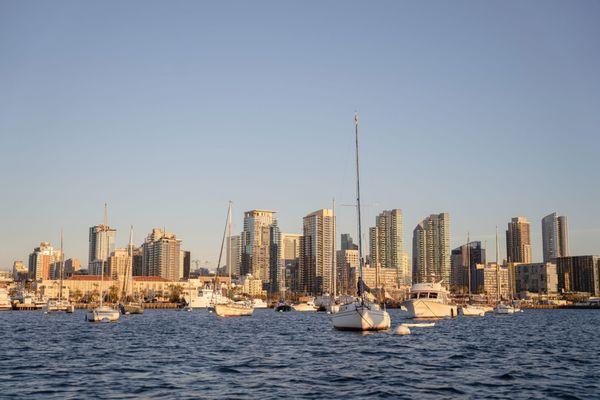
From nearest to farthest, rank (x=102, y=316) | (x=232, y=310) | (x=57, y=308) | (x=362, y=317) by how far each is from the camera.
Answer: (x=362, y=317) → (x=102, y=316) → (x=232, y=310) → (x=57, y=308)

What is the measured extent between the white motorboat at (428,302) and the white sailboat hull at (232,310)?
129 ft

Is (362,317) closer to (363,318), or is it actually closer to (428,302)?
(363,318)

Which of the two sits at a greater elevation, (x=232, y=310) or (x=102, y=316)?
(x=102, y=316)

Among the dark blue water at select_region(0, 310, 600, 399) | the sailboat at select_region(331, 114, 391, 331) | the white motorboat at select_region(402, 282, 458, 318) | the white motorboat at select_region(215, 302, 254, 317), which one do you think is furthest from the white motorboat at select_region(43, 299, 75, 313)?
the sailboat at select_region(331, 114, 391, 331)

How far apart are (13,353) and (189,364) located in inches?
674

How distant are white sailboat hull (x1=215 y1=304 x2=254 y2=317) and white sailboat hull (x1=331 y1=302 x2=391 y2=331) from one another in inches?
2851

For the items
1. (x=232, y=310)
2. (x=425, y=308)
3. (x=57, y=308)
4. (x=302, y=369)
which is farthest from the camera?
(x=57, y=308)

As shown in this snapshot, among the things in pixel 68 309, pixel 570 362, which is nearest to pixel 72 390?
pixel 570 362

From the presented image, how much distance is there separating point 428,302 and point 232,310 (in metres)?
44.0

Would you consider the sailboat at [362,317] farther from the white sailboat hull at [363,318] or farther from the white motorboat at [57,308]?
the white motorboat at [57,308]

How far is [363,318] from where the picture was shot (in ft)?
216

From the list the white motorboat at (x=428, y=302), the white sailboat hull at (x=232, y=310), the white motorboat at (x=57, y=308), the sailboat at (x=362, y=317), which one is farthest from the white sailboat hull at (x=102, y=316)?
the white motorboat at (x=57, y=308)

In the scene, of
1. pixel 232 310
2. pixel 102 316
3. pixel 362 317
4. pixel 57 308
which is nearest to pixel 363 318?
pixel 362 317

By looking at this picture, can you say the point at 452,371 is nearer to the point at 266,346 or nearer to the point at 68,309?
the point at 266,346
